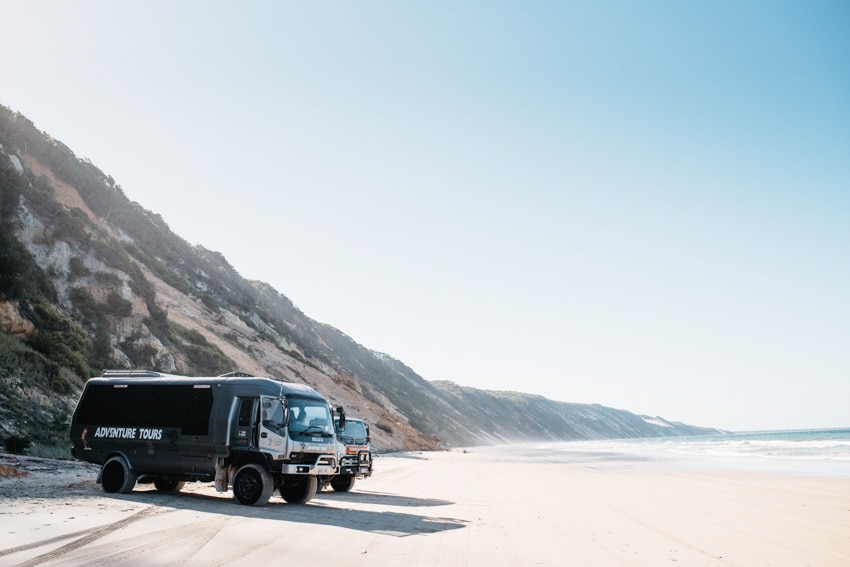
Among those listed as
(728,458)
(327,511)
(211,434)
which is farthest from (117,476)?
(728,458)

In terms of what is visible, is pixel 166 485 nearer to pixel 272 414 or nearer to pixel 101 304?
pixel 272 414

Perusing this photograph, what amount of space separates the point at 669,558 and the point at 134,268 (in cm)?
3773

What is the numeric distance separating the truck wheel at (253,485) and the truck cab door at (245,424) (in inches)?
23.3

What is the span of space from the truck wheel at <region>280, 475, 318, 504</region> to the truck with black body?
25 mm

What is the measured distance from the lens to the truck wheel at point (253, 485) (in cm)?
1429

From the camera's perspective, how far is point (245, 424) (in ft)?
48.0

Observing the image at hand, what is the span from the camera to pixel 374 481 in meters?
24.5

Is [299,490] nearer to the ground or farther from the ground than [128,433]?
nearer to the ground

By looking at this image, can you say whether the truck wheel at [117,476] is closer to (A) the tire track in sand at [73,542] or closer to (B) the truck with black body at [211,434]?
(B) the truck with black body at [211,434]

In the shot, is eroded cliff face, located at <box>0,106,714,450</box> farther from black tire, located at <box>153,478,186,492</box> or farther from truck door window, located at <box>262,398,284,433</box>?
truck door window, located at <box>262,398,284,433</box>

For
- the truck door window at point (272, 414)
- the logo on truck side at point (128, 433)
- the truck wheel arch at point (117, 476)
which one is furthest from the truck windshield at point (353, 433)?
the truck wheel arch at point (117, 476)

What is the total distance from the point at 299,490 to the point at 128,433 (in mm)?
4704

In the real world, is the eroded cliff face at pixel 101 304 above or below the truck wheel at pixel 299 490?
above

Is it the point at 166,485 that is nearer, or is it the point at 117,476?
the point at 117,476
